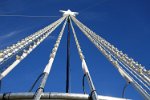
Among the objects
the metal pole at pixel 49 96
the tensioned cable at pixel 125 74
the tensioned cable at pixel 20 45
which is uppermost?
the tensioned cable at pixel 20 45

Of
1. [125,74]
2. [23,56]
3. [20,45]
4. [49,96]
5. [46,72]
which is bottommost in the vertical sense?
[49,96]

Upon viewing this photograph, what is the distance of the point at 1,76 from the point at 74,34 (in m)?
9.65

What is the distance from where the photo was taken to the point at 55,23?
79.8 ft

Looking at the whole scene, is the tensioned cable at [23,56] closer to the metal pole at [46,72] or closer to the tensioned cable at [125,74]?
the metal pole at [46,72]

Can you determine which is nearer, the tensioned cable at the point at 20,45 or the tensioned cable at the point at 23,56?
the tensioned cable at the point at 23,56

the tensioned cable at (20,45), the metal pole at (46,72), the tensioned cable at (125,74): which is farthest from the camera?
the tensioned cable at (20,45)

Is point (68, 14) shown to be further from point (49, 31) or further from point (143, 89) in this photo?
point (143, 89)

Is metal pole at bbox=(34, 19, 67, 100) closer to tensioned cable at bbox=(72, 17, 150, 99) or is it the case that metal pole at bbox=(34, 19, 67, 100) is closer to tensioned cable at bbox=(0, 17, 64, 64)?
tensioned cable at bbox=(0, 17, 64, 64)

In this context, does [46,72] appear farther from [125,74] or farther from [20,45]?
[20,45]

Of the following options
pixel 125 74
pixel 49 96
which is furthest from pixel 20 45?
pixel 49 96

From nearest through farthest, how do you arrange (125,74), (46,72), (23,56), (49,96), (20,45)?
(49,96)
(46,72)
(125,74)
(23,56)
(20,45)

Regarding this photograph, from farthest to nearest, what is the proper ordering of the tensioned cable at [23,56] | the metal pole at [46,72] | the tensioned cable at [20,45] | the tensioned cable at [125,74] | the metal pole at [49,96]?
1. the tensioned cable at [20,45]
2. the tensioned cable at [23,56]
3. the tensioned cable at [125,74]
4. the metal pole at [49,96]
5. the metal pole at [46,72]

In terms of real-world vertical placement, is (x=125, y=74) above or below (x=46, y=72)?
above

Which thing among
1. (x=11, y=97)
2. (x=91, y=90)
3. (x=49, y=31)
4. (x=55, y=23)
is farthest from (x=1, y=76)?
(x=55, y=23)
